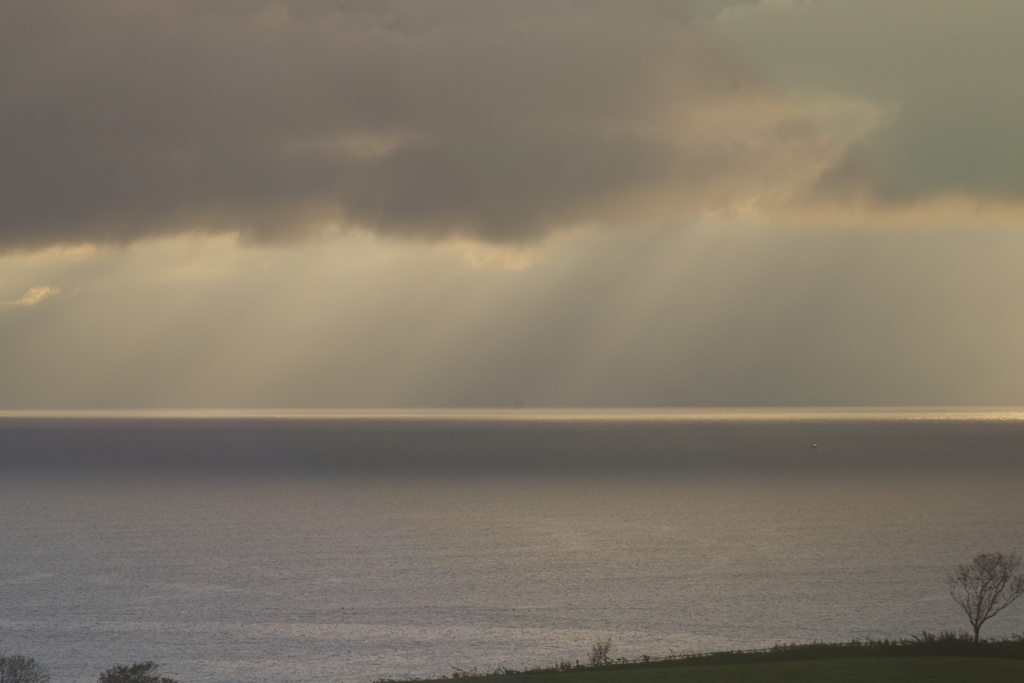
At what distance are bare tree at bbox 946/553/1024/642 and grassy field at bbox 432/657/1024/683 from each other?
976cm


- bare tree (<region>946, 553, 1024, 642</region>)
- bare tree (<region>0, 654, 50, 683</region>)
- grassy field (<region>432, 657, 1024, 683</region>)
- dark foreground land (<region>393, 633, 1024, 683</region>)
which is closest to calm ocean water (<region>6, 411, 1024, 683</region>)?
bare tree (<region>946, 553, 1024, 642</region>)

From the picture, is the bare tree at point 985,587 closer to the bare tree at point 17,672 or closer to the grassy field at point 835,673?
the grassy field at point 835,673

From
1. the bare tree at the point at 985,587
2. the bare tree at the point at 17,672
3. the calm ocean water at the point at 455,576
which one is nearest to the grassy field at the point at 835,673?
the bare tree at the point at 985,587

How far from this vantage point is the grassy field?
40.1 meters

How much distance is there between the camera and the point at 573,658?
223ft

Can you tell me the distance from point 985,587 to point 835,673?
87.4ft

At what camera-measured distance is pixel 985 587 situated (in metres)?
62.1

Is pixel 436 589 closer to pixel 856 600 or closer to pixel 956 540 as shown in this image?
pixel 856 600

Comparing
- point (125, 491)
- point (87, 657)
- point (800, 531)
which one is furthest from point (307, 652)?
point (125, 491)

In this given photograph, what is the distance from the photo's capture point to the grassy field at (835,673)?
40062 millimetres

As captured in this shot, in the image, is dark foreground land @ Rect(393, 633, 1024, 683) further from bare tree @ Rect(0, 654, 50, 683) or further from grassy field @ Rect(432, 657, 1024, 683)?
bare tree @ Rect(0, 654, 50, 683)

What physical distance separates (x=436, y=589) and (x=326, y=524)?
49.0 metres

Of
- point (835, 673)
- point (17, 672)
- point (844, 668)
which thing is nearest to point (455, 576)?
point (17, 672)

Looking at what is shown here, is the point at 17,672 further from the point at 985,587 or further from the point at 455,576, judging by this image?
the point at 985,587
